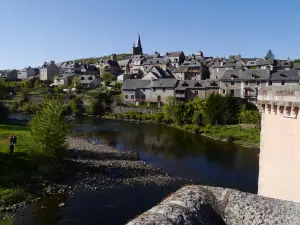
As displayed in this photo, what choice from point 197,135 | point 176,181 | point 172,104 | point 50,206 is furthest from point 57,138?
point 172,104

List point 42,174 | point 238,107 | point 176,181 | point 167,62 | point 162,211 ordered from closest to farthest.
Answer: point 162,211 → point 42,174 → point 176,181 → point 238,107 → point 167,62

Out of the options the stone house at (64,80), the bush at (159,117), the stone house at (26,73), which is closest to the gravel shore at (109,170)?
the bush at (159,117)

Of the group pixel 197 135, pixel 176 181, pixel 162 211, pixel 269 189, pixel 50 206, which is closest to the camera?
pixel 162 211

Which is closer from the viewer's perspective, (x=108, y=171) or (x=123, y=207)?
(x=123, y=207)

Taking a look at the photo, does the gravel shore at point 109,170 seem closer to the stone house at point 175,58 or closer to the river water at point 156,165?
the river water at point 156,165

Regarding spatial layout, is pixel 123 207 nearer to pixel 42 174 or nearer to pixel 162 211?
pixel 42 174

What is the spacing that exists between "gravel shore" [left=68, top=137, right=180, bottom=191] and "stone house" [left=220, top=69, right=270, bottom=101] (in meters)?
29.6

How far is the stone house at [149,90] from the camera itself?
2399 inches

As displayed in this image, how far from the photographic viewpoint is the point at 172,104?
52.3 metres

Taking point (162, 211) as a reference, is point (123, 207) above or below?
below

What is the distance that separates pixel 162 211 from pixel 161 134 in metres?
38.8

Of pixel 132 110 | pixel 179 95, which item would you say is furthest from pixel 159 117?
pixel 132 110

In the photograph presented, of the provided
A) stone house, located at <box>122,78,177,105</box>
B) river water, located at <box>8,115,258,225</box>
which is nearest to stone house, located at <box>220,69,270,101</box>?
stone house, located at <box>122,78,177,105</box>

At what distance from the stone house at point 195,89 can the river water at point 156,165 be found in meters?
11.5
